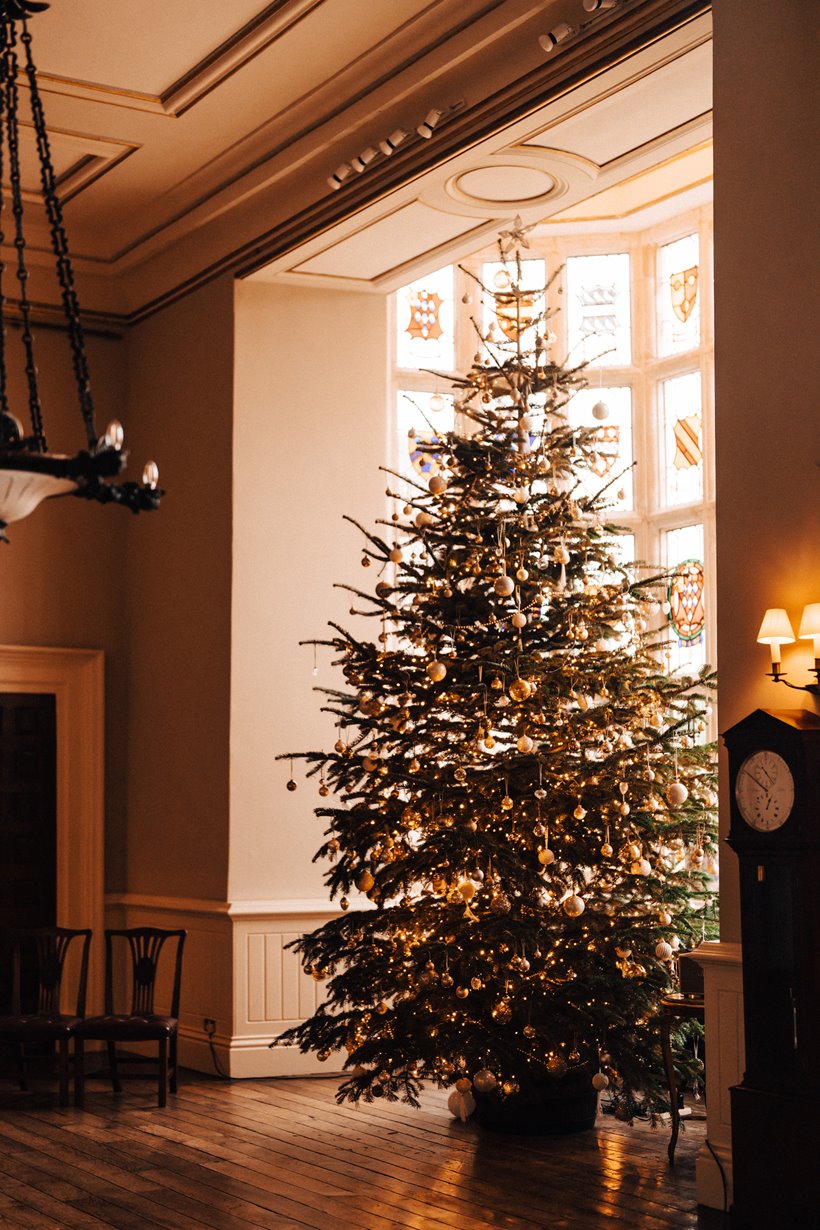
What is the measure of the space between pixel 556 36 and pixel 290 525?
12.5 ft

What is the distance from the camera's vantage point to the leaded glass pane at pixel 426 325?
35.5 feet

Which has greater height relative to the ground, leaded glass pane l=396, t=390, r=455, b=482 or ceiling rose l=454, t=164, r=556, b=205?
ceiling rose l=454, t=164, r=556, b=205

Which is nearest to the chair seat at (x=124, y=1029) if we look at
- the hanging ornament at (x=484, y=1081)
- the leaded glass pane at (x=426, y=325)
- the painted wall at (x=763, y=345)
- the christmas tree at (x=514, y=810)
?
the christmas tree at (x=514, y=810)

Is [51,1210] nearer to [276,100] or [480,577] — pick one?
[480,577]

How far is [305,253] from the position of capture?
29.8 ft

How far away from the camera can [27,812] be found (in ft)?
32.6

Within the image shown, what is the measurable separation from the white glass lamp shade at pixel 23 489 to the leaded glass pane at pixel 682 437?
638 cm

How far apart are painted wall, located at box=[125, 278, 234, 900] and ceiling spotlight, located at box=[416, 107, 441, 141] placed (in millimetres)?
2338

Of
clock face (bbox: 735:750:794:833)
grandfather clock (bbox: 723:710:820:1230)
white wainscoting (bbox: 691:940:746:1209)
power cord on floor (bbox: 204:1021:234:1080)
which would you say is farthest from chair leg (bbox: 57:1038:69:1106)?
clock face (bbox: 735:750:794:833)

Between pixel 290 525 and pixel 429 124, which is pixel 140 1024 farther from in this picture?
pixel 429 124

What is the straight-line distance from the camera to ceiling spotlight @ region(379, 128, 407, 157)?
783 centimetres

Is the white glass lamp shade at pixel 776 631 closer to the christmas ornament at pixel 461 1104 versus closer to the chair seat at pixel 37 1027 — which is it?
the christmas ornament at pixel 461 1104

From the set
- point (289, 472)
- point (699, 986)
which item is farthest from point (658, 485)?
point (699, 986)

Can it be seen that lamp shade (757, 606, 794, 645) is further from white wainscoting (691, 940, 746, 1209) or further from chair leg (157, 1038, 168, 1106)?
chair leg (157, 1038, 168, 1106)
